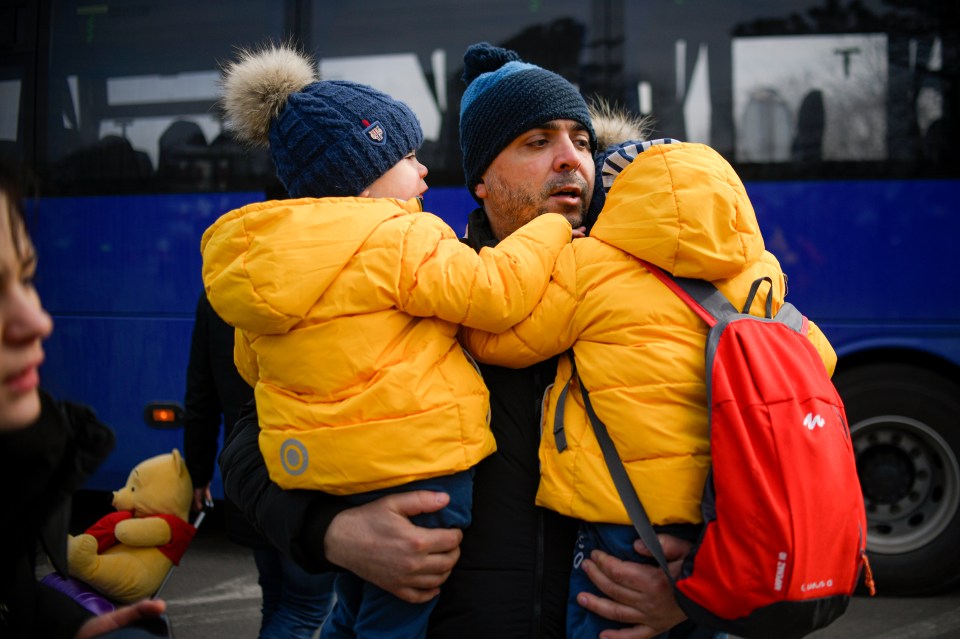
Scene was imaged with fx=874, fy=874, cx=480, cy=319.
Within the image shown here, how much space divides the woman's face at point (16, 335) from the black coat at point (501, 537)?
2.42 feet

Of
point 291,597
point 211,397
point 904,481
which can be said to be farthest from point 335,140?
point 904,481

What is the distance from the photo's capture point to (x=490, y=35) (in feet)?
17.4

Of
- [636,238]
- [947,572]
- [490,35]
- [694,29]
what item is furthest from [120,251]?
[947,572]

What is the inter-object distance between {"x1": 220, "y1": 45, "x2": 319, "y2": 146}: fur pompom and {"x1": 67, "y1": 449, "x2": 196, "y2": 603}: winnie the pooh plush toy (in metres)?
1.86

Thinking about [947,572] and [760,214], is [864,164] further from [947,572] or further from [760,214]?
[947,572]

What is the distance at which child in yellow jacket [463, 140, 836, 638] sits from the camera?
1.54 m

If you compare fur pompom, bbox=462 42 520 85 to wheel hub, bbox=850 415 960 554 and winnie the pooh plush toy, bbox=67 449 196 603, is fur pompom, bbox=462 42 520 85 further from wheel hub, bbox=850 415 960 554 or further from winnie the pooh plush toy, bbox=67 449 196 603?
wheel hub, bbox=850 415 960 554

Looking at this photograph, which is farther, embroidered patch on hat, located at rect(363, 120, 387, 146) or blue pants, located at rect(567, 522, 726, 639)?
embroidered patch on hat, located at rect(363, 120, 387, 146)

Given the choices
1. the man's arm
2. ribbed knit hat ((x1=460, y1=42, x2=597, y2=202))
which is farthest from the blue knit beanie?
the man's arm

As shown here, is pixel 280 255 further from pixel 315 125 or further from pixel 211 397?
pixel 211 397

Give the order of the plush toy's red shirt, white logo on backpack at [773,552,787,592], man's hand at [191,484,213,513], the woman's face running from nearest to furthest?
the woman's face
white logo on backpack at [773,552,787,592]
the plush toy's red shirt
man's hand at [191,484,213,513]

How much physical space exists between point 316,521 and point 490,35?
418cm

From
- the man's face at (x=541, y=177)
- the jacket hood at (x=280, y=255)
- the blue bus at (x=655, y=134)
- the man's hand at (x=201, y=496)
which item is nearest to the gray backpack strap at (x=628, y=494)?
the jacket hood at (x=280, y=255)

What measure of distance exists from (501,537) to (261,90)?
1145 mm
